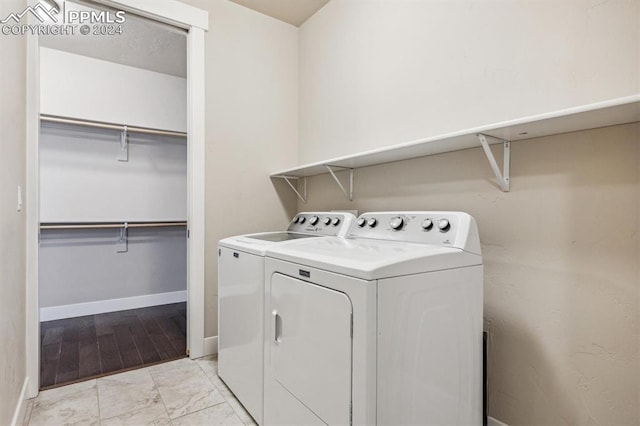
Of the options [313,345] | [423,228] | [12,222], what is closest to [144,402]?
[12,222]

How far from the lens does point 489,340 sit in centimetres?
151

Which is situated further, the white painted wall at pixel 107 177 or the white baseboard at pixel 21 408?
the white painted wall at pixel 107 177

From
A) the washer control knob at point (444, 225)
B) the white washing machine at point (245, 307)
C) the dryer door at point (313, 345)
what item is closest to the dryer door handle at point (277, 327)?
the dryer door at point (313, 345)

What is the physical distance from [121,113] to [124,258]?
1492 mm

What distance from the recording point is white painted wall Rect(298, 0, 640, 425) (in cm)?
115

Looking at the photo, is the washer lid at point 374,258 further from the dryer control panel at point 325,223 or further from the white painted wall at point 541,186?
the dryer control panel at point 325,223

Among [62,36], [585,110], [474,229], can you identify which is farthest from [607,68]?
[62,36]

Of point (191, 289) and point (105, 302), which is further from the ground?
point (191, 289)

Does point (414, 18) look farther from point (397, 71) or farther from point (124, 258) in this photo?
point (124, 258)

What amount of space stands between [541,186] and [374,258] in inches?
30.8

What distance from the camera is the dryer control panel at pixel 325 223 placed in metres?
1.92

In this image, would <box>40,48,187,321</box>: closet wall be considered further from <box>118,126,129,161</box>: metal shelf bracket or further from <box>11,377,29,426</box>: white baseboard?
<box>11,377,29,426</box>: white baseboard

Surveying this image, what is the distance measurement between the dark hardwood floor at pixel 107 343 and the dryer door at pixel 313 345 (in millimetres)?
1403

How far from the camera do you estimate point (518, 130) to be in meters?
1.27
